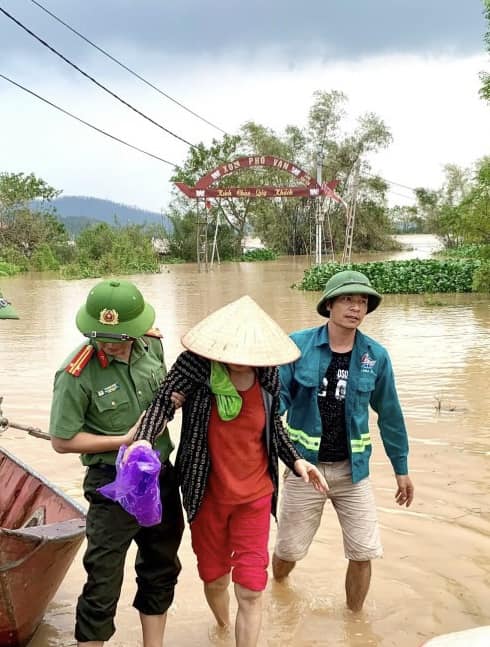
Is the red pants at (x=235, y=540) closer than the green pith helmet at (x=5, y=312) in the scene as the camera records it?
Yes

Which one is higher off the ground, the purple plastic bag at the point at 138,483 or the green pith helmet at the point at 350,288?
the green pith helmet at the point at 350,288

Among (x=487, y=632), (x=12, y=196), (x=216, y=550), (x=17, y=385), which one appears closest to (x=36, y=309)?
(x=17, y=385)

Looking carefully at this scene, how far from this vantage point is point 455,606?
12.9 ft

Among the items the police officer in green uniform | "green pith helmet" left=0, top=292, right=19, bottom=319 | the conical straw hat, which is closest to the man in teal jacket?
the conical straw hat

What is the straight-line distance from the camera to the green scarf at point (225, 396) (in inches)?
115

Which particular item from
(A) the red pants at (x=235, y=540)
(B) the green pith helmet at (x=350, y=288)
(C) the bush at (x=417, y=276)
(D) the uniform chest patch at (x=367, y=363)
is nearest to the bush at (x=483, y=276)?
(C) the bush at (x=417, y=276)

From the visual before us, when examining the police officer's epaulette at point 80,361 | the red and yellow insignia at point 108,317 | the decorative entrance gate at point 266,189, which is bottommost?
the police officer's epaulette at point 80,361

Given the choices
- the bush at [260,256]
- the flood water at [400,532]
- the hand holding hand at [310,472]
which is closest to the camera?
the hand holding hand at [310,472]

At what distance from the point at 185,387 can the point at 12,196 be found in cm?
4010

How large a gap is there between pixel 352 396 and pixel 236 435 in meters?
0.72

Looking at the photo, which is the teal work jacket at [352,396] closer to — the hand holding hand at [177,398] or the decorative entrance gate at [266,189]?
the hand holding hand at [177,398]

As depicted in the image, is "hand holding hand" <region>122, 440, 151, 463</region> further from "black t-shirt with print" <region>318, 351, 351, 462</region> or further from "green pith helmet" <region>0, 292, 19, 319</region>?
"green pith helmet" <region>0, 292, 19, 319</region>

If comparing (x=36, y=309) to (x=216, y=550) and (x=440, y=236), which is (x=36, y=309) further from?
(x=440, y=236)

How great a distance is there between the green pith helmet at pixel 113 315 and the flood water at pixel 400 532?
1.66m
